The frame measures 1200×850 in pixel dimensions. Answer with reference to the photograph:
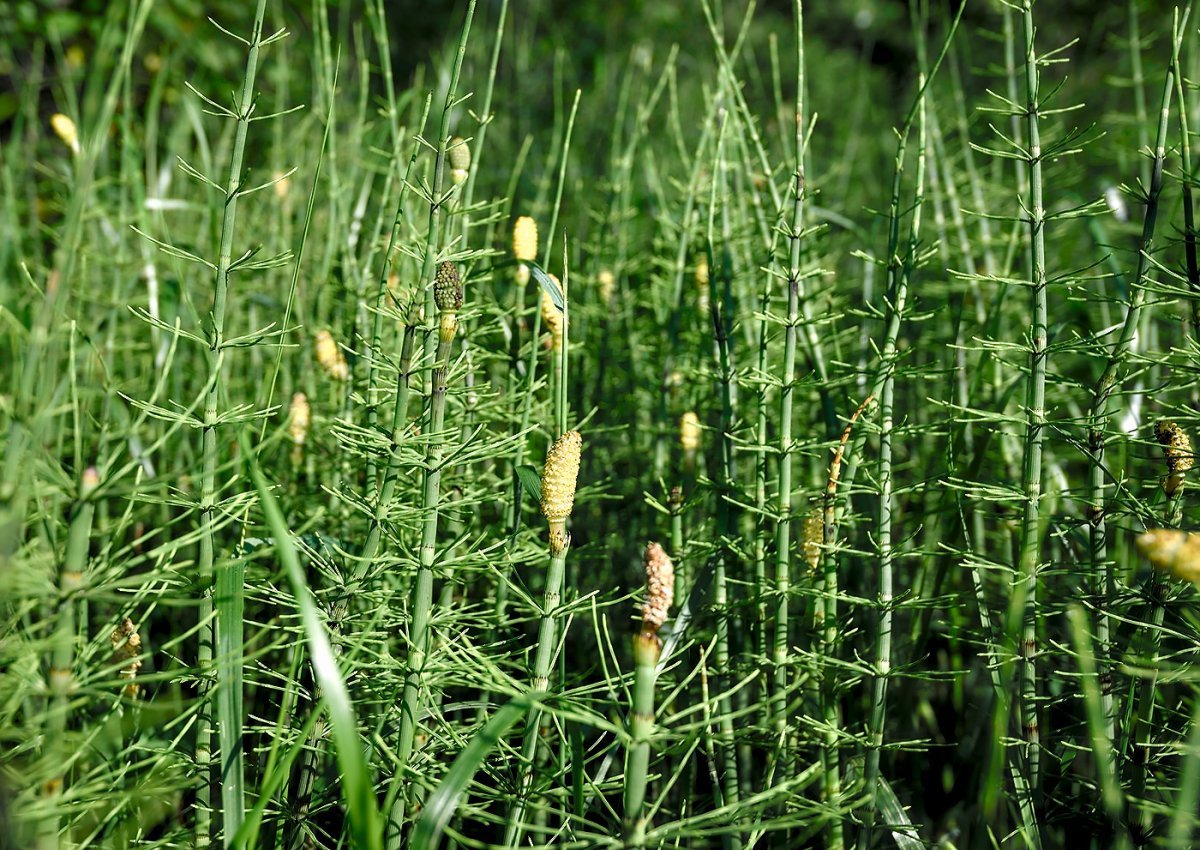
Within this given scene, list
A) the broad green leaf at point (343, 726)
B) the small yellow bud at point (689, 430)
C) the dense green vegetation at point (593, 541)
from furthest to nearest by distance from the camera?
1. the small yellow bud at point (689, 430)
2. the dense green vegetation at point (593, 541)
3. the broad green leaf at point (343, 726)

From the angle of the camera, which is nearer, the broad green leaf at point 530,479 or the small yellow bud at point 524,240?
the broad green leaf at point 530,479

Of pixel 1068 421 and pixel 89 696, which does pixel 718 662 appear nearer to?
pixel 1068 421

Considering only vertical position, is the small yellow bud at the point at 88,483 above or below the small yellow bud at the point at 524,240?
below

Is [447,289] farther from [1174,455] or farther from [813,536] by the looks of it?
[1174,455]

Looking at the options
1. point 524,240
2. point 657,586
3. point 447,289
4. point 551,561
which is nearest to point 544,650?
point 551,561

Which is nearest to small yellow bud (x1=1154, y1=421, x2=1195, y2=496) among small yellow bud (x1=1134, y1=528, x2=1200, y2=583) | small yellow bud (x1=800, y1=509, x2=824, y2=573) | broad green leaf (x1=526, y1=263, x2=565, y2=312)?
small yellow bud (x1=1134, y1=528, x2=1200, y2=583)

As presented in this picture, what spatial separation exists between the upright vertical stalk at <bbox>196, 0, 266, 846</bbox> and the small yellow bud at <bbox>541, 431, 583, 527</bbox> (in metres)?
0.24

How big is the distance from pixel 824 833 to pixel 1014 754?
0.67 feet

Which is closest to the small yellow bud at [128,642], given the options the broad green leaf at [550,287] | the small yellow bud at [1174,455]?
the broad green leaf at [550,287]

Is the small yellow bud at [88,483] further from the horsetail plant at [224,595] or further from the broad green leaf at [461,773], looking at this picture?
the broad green leaf at [461,773]

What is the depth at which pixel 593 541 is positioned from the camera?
109 cm

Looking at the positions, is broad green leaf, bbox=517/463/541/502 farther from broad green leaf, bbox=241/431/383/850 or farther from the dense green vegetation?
broad green leaf, bbox=241/431/383/850

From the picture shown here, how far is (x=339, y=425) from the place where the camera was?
2.75 ft

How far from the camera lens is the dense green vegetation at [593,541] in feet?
2.19
